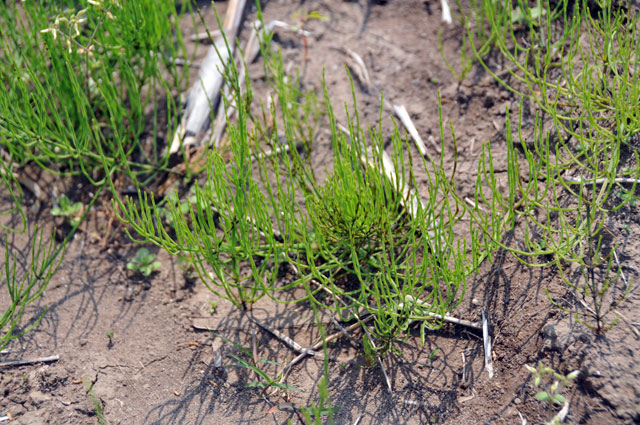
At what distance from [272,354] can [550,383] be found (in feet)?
3.27

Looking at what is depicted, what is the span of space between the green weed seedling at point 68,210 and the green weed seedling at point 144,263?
1.22ft

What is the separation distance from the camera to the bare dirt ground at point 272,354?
6.17 ft

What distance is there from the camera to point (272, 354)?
219cm

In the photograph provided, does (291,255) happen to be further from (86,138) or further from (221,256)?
(86,138)

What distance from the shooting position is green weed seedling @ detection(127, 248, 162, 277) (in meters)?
2.46

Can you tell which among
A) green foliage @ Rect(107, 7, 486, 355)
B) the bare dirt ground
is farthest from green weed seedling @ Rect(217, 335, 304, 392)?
green foliage @ Rect(107, 7, 486, 355)

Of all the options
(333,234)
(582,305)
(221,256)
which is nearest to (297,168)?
(333,234)

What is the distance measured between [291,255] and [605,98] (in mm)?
1386

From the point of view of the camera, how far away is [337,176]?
2000mm

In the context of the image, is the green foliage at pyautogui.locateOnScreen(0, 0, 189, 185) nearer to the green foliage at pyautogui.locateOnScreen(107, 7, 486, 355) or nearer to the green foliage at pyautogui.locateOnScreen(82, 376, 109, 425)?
the green foliage at pyautogui.locateOnScreen(107, 7, 486, 355)

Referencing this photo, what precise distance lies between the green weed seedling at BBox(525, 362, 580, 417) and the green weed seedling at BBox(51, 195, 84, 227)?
2.04m

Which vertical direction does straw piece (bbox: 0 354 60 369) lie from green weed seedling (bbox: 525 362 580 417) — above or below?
above

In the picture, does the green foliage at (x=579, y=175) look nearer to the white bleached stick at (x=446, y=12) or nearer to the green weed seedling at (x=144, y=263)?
the white bleached stick at (x=446, y=12)

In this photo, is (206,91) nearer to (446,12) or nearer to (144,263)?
(144,263)
